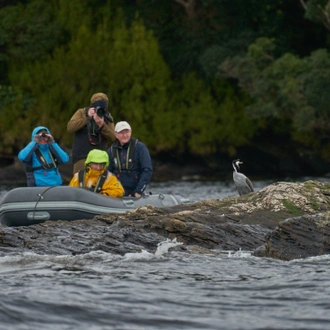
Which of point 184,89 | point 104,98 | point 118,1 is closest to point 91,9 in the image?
point 118,1

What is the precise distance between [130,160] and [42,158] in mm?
1200

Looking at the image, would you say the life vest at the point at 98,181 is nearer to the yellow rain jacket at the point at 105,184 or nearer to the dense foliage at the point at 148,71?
the yellow rain jacket at the point at 105,184

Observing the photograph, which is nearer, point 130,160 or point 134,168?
point 130,160

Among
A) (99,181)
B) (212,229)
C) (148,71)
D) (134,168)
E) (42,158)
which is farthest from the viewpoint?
(148,71)

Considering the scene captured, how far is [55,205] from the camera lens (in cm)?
1348

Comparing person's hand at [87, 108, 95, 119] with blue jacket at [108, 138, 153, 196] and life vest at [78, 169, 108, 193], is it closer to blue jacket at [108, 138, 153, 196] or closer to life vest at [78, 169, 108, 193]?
blue jacket at [108, 138, 153, 196]

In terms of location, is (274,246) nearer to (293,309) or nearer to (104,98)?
(293,309)

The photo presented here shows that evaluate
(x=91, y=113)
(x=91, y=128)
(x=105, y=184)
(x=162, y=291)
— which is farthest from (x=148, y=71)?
(x=162, y=291)

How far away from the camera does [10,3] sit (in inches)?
1832

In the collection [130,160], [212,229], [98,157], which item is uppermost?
[98,157]

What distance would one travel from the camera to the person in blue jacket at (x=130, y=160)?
14.0 m

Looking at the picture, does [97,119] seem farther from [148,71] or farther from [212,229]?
[148,71]

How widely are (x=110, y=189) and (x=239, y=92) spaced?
32.3 meters

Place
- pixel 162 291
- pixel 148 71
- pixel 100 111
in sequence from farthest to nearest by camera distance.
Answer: pixel 148 71 → pixel 100 111 → pixel 162 291
